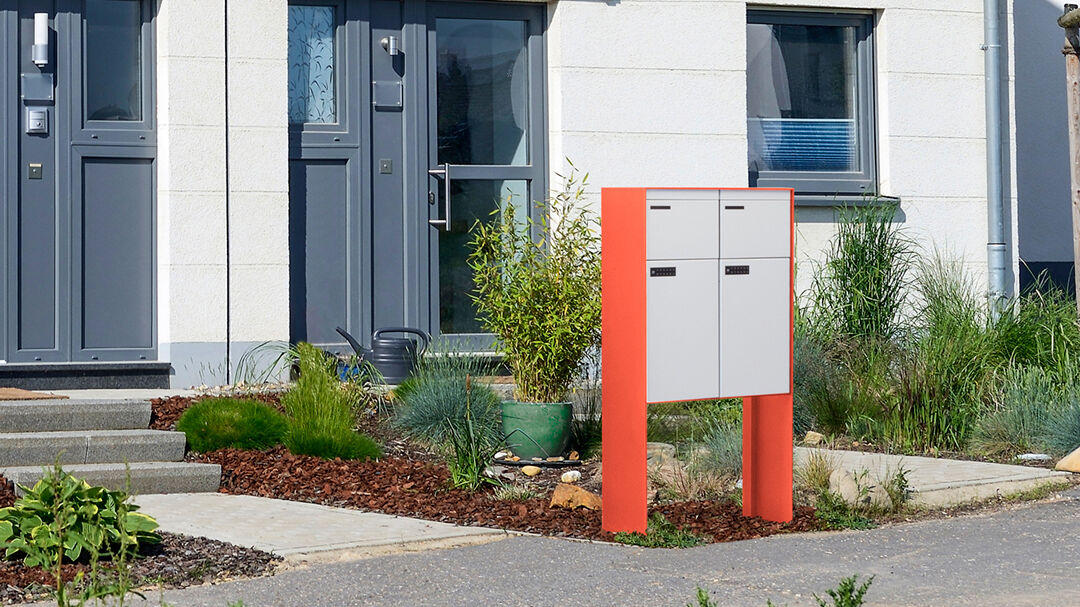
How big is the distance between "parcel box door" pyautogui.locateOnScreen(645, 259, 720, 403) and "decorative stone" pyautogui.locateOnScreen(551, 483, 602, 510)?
86 centimetres

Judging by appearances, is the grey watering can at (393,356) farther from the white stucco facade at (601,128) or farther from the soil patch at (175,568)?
the soil patch at (175,568)

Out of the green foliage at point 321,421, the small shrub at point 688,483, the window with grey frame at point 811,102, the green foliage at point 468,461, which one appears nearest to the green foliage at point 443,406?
the green foliage at point 321,421

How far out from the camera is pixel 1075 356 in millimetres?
9555

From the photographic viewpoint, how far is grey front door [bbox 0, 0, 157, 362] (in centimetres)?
1009

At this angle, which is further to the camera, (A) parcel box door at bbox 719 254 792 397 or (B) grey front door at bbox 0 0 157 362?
(B) grey front door at bbox 0 0 157 362

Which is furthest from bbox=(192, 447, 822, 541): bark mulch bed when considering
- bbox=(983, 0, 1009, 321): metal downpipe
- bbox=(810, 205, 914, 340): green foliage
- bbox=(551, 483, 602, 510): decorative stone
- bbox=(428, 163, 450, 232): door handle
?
bbox=(983, 0, 1009, 321): metal downpipe

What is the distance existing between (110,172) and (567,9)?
3.90 metres

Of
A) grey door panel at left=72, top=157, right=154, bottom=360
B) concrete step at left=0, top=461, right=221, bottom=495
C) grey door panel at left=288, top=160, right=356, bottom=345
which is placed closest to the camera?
concrete step at left=0, top=461, right=221, bottom=495

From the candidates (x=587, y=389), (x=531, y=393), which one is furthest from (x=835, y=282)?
(x=531, y=393)

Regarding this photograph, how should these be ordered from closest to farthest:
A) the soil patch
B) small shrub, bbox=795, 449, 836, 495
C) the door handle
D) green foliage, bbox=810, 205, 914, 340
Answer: the soil patch, small shrub, bbox=795, 449, 836, 495, green foliage, bbox=810, 205, 914, 340, the door handle

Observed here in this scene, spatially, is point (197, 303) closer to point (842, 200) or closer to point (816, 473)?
point (816, 473)

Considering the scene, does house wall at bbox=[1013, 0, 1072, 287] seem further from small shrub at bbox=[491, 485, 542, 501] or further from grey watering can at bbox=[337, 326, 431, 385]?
small shrub at bbox=[491, 485, 542, 501]

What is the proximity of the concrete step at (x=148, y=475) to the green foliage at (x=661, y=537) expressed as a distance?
2571 mm

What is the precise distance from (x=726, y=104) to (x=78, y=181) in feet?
17.6
